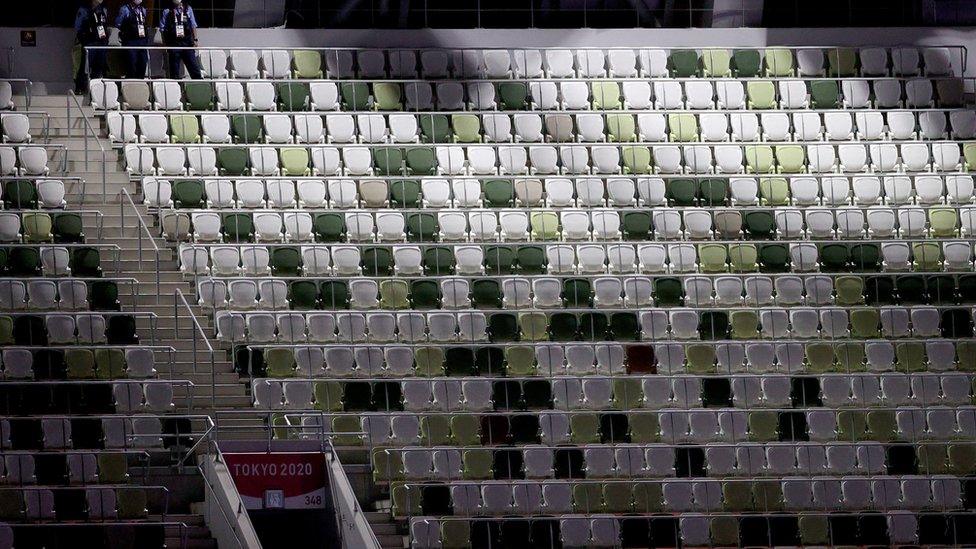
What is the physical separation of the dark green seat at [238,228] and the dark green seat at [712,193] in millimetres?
4793

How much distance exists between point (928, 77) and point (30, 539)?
39.1 ft

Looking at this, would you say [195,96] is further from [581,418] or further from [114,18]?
[581,418]

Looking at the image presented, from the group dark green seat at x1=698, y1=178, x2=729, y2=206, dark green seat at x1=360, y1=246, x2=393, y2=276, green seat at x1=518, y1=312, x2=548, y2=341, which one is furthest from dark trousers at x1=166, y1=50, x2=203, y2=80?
dark green seat at x1=698, y1=178, x2=729, y2=206

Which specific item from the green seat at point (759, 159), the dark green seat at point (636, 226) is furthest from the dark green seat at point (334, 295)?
the green seat at point (759, 159)

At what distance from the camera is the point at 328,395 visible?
53.1 ft

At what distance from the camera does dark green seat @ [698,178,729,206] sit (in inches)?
746

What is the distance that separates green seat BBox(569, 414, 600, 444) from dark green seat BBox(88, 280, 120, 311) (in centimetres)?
438

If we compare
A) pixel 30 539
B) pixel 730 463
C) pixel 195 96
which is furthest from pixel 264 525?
pixel 195 96

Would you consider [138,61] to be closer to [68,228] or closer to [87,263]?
[68,228]

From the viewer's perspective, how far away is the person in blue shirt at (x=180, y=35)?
1922 centimetres

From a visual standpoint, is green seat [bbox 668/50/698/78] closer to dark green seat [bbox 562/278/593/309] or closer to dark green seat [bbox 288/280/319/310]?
dark green seat [bbox 562/278/593/309]

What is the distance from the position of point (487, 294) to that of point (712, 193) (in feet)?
9.86

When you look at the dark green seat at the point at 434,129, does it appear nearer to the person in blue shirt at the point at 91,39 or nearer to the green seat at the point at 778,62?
the person in blue shirt at the point at 91,39

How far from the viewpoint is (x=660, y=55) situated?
2052 cm
